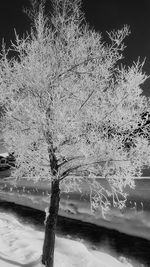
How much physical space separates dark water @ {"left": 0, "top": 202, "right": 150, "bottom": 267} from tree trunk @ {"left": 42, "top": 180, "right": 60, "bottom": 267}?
13.8 feet

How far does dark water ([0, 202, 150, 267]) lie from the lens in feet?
41.6

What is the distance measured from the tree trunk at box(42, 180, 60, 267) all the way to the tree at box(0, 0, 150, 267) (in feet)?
0.11

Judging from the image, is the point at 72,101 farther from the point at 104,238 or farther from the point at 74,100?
the point at 104,238

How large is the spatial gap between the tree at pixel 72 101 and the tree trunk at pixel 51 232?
0.03m

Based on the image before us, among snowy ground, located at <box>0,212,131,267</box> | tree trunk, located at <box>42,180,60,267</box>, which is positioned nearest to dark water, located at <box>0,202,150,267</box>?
snowy ground, located at <box>0,212,131,267</box>

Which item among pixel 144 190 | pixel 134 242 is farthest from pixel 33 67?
pixel 144 190

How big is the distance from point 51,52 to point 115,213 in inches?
530

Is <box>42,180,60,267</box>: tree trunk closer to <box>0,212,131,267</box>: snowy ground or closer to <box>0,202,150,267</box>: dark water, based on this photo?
<box>0,212,131,267</box>: snowy ground

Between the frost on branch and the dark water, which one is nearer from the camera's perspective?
the frost on branch

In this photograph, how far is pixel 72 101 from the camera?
29.9ft

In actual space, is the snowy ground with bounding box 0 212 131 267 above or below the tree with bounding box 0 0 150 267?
below

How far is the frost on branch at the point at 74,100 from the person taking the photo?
861 centimetres

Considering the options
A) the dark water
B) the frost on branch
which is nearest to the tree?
the frost on branch

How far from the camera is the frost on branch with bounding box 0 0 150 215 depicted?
861cm
